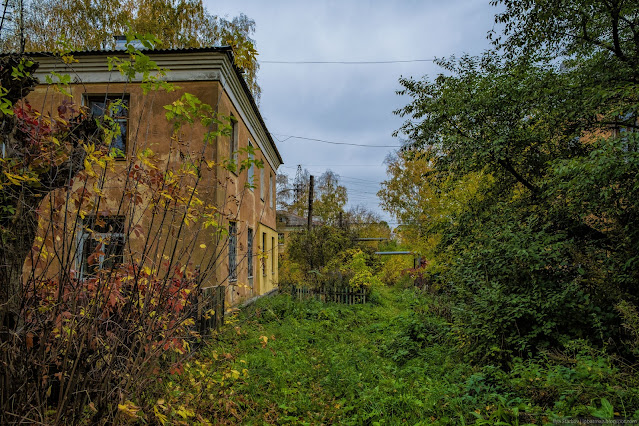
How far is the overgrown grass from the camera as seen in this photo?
11.3ft

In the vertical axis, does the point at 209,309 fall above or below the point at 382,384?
above

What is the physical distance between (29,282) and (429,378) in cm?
479

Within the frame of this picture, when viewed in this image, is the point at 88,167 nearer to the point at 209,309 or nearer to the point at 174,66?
the point at 209,309

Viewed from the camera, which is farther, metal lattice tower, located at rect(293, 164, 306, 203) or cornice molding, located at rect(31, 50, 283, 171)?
metal lattice tower, located at rect(293, 164, 306, 203)

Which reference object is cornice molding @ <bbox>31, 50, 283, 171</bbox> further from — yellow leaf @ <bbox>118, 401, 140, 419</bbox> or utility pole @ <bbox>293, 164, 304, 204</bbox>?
utility pole @ <bbox>293, 164, 304, 204</bbox>

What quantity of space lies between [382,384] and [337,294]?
911cm

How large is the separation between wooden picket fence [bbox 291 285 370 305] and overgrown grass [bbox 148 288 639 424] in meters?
→ 6.02

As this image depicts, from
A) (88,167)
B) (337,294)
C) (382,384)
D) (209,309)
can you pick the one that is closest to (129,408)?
(88,167)

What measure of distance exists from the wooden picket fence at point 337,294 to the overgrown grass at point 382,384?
602 cm

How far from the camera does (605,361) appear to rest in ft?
13.3

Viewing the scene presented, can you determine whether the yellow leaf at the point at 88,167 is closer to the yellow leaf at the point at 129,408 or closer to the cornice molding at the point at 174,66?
the yellow leaf at the point at 129,408

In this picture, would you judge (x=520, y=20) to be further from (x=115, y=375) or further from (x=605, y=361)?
(x=115, y=375)

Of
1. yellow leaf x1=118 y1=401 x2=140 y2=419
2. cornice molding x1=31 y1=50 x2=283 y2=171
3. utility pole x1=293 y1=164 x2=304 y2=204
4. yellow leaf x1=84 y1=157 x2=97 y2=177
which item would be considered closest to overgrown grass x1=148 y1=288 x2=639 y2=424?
yellow leaf x1=118 y1=401 x2=140 y2=419

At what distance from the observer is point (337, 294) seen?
1428 cm
